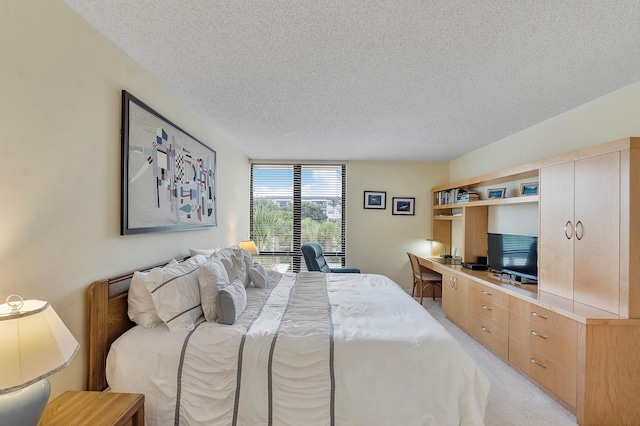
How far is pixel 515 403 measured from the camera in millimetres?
2320

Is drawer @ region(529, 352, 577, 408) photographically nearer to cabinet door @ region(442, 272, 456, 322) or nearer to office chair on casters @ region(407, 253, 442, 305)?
cabinet door @ region(442, 272, 456, 322)

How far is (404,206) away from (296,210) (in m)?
2.02

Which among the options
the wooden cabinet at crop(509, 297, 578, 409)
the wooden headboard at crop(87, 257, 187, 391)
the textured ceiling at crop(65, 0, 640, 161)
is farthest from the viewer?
the wooden cabinet at crop(509, 297, 578, 409)

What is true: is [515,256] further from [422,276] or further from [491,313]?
[422,276]

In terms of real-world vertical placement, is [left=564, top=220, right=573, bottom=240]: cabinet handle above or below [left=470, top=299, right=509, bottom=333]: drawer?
above

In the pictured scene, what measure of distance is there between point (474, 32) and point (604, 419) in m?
2.71

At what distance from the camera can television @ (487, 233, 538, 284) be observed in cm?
308

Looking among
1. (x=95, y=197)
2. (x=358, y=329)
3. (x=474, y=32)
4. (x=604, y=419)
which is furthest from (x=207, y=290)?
(x=604, y=419)

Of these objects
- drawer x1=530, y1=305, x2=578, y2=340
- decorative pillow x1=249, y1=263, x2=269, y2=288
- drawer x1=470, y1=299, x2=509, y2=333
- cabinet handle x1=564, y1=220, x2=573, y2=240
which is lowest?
drawer x1=470, y1=299, x2=509, y2=333

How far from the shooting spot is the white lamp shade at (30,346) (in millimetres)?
968

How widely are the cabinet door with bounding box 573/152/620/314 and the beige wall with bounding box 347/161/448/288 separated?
3114mm

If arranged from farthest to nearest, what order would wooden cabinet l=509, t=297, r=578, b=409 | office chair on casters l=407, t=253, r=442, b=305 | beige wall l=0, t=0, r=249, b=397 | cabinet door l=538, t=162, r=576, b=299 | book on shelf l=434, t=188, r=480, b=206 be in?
office chair on casters l=407, t=253, r=442, b=305 < book on shelf l=434, t=188, r=480, b=206 < cabinet door l=538, t=162, r=576, b=299 < wooden cabinet l=509, t=297, r=578, b=409 < beige wall l=0, t=0, r=249, b=397

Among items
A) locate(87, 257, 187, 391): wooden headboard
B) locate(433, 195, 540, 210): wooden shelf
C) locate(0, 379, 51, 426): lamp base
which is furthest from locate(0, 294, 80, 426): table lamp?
locate(433, 195, 540, 210): wooden shelf

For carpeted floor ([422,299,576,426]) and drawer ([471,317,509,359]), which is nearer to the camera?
carpeted floor ([422,299,576,426])
